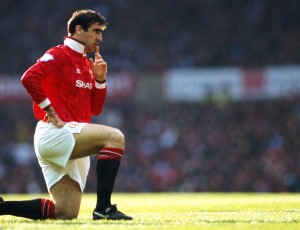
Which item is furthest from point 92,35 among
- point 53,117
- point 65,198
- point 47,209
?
point 47,209

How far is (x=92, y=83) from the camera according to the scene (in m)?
8.34

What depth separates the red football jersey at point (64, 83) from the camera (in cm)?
765

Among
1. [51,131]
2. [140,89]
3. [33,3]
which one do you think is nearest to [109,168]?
[51,131]

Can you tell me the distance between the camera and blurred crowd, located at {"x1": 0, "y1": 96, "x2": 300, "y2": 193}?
79.0 feet

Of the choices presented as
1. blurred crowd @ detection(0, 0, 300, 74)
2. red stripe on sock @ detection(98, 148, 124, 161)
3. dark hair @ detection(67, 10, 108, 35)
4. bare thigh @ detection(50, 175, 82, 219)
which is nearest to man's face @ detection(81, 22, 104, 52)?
dark hair @ detection(67, 10, 108, 35)

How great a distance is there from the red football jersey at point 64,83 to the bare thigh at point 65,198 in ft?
2.01

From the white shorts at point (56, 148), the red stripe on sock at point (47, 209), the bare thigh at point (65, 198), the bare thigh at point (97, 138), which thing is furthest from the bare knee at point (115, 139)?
the red stripe on sock at point (47, 209)

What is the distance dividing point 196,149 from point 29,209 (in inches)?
703

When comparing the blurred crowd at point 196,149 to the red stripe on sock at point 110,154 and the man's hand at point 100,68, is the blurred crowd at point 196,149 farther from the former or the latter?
the red stripe on sock at point 110,154

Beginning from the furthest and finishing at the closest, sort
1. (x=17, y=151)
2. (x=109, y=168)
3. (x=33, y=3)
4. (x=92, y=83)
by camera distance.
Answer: (x=33, y=3) < (x=17, y=151) < (x=92, y=83) < (x=109, y=168)

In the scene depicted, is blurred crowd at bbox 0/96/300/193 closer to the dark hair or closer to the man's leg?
the dark hair

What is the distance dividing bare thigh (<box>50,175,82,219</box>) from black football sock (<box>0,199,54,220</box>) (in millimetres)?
71

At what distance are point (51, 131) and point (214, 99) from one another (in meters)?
18.9

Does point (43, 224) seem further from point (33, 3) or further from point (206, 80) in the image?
point (33, 3)
